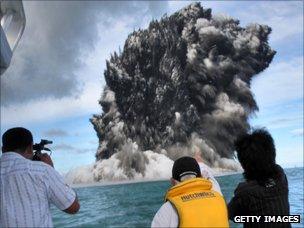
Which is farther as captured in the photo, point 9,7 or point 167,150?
point 167,150

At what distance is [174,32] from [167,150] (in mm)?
32115

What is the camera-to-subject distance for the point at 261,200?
3.93 m

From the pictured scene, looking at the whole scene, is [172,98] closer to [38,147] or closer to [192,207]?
[38,147]

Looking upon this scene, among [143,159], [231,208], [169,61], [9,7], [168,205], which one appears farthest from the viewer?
[169,61]

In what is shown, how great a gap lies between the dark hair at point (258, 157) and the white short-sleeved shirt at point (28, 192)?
5.30 feet

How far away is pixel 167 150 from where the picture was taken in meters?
108

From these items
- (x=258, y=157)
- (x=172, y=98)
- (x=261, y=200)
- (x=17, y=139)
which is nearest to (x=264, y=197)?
(x=261, y=200)

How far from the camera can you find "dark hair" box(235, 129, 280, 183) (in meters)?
3.99

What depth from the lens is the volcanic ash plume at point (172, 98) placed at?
109 metres

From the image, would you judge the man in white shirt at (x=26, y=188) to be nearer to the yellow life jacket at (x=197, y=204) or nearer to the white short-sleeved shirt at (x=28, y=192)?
the white short-sleeved shirt at (x=28, y=192)

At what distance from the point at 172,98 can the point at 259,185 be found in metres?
109

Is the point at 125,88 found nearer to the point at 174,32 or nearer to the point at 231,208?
the point at 174,32

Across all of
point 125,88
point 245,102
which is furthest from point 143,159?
point 245,102

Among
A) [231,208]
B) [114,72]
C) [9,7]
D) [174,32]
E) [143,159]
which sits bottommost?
[231,208]
